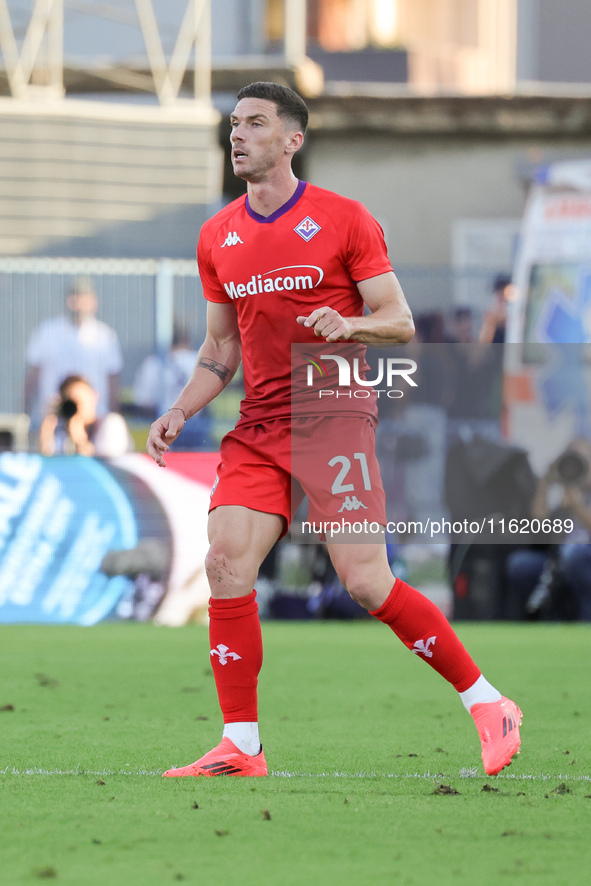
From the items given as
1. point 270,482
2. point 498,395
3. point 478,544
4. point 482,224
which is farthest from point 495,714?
point 482,224

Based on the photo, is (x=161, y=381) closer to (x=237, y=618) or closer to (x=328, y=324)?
(x=237, y=618)

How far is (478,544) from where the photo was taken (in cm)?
1095

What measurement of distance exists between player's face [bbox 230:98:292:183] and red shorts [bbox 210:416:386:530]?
865 mm

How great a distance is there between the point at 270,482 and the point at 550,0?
2452cm

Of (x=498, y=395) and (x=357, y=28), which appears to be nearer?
(x=498, y=395)

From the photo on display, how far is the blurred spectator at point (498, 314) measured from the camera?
1334 cm

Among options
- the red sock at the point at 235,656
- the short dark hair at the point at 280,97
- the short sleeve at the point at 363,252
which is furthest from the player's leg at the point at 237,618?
the short dark hair at the point at 280,97

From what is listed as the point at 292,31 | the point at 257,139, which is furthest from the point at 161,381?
the point at 257,139

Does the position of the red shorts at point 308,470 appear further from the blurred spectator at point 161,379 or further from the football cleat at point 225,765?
the blurred spectator at point 161,379

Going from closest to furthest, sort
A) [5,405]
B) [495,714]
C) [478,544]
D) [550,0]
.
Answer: [495,714]
[478,544]
[5,405]
[550,0]

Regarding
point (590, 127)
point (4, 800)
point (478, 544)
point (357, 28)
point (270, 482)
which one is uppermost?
point (357, 28)

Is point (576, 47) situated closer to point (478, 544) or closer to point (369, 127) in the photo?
point (369, 127)

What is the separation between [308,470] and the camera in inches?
187

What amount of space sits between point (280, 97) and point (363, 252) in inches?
24.8
